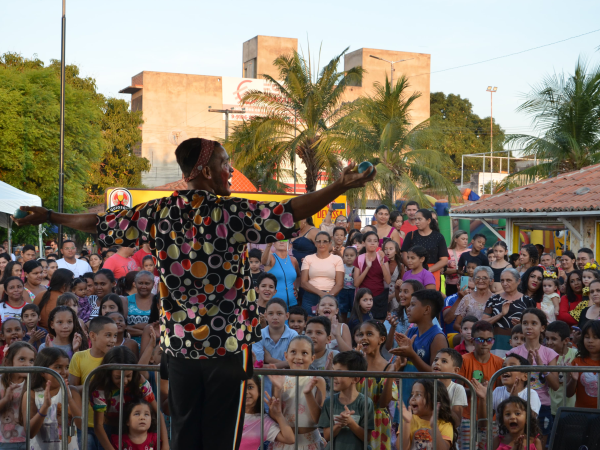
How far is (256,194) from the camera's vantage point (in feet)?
54.1

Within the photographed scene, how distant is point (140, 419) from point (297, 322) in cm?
237

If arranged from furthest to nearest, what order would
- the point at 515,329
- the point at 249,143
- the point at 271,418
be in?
1. the point at 249,143
2. the point at 515,329
3. the point at 271,418

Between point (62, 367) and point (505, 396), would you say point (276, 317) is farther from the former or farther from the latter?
point (505, 396)

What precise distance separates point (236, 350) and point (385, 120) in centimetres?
2191

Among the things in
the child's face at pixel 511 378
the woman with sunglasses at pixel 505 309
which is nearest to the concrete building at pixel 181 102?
the woman with sunglasses at pixel 505 309

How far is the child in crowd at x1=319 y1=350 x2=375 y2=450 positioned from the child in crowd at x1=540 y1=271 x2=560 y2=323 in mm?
3760

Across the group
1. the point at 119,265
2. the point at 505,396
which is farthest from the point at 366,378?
the point at 119,265

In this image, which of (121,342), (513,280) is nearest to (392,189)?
(513,280)

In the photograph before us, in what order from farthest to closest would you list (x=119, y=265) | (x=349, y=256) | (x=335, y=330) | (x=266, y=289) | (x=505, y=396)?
(x=119, y=265)
(x=349, y=256)
(x=266, y=289)
(x=335, y=330)
(x=505, y=396)

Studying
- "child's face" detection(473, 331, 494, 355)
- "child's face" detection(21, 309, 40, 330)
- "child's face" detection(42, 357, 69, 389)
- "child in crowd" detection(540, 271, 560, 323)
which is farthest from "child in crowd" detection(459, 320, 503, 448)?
"child's face" detection(21, 309, 40, 330)

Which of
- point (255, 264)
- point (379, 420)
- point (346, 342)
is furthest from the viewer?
point (255, 264)

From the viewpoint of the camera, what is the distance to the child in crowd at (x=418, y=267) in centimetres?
743

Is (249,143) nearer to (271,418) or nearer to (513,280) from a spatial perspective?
(513,280)

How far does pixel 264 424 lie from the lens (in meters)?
4.50
